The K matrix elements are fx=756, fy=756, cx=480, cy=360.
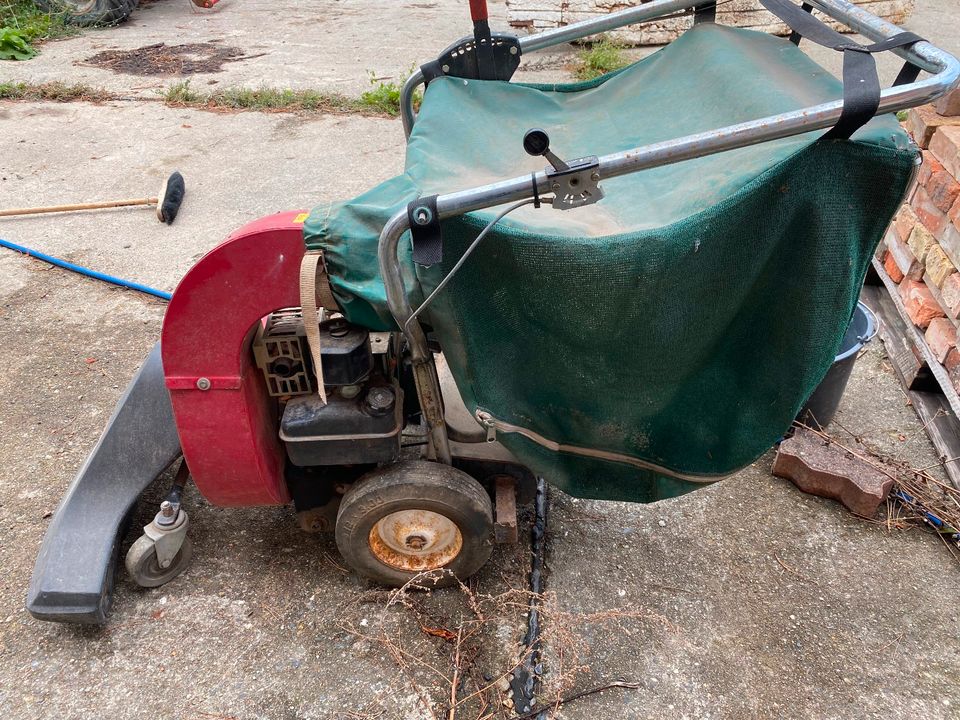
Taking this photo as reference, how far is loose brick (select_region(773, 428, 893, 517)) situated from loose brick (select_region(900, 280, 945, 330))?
77cm

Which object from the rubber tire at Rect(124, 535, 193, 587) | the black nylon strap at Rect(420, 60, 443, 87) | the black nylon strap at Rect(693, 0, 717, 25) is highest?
the black nylon strap at Rect(693, 0, 717, 25)

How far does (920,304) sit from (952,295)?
25 centimetres

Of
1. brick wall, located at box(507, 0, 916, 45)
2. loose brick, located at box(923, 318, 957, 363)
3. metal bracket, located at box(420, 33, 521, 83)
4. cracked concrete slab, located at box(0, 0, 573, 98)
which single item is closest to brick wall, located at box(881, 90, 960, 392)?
loose brick, located at box(923, 318, 957, 363)

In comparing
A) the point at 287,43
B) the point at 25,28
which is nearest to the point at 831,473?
the point at 287,43

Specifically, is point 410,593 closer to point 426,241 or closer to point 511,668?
point 511,668

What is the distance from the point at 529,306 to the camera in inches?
64.1

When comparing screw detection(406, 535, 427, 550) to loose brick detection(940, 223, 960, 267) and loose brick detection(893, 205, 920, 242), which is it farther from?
loose brick detection(893, 205, 920, 242)

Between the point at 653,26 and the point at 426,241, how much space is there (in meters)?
5.94

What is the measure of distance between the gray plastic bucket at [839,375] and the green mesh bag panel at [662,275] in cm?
101

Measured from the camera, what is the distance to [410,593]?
221 centimetres

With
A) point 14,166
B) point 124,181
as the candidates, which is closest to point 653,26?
point 124,181

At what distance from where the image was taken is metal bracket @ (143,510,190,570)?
84.6 inches

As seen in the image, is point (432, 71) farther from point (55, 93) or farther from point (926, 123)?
point (55, 93)

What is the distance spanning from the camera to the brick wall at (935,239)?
2.78m
